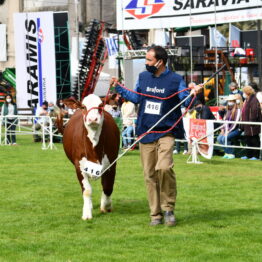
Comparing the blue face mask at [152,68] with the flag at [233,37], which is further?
the flag at [233,37]

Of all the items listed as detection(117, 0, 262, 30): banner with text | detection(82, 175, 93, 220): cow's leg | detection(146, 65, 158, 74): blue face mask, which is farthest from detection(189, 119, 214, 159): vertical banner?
detection(146, 65, 158, 74): blue face mask

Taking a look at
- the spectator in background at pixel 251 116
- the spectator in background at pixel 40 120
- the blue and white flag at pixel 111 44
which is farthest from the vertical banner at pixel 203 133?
the blue and white flag at pixel 111 44

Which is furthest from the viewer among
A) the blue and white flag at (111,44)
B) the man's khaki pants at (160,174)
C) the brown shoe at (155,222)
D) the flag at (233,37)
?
the blue and white flag at (111,44)

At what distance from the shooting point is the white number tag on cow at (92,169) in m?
9.78

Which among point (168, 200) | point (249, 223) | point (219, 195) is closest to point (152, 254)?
point (168, 200)

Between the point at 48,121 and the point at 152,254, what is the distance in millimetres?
19041

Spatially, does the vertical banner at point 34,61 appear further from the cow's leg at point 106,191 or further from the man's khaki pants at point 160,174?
the man's khaki pants at point 160,174

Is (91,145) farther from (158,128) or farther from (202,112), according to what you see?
(202,112)

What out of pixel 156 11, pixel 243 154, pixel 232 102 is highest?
pixel 156 11

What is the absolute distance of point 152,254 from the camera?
7.36 metres

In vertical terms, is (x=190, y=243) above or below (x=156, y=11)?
below

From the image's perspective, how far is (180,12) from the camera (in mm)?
28062

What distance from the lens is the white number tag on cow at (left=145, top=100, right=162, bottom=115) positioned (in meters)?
9.14

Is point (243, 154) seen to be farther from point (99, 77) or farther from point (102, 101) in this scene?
point (99, 77)
